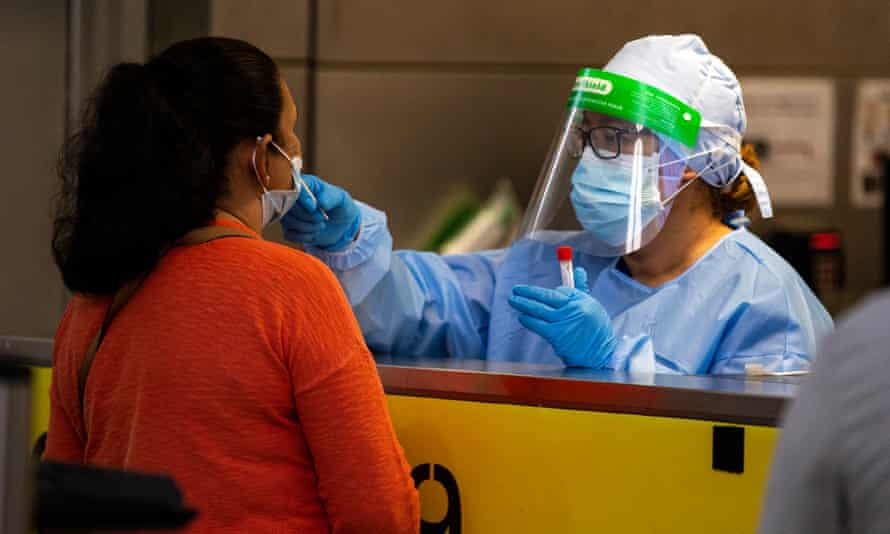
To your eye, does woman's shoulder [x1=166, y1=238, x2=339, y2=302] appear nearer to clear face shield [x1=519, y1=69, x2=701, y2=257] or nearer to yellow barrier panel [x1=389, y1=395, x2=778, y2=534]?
yellow barrier panel [x1=389, y1=395, x2=778, y2=534]

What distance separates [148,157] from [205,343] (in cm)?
22

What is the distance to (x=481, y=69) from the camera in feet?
12.4

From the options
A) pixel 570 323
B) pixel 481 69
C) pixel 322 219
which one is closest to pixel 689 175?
pixel 570 323

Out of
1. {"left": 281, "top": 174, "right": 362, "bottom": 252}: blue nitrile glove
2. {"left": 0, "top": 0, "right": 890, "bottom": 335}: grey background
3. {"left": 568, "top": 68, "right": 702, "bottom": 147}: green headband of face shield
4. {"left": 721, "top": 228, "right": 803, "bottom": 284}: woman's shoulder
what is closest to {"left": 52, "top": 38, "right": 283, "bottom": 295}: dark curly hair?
{"left": 281, "top": 174, "right": 362, "bottom": 252}: blue nitrile glove

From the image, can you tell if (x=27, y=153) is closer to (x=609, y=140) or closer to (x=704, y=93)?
(x=609, y=140)

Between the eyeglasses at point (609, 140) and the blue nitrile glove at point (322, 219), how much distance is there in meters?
0.41

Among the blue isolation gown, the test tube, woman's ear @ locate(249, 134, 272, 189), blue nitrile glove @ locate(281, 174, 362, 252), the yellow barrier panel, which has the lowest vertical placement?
the yellow barrier panel

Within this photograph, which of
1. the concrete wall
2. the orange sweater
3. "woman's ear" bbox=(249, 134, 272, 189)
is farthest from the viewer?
the concrete wall

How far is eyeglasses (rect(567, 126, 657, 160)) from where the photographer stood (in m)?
2.05

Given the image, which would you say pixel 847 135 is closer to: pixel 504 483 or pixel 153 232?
pixel 504 483

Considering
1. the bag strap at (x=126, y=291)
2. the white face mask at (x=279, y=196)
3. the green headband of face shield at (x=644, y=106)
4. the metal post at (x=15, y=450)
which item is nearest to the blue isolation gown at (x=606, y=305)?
the green headband of face shield at (x=644, y=106)

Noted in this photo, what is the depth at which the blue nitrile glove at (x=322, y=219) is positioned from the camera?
1946 mm

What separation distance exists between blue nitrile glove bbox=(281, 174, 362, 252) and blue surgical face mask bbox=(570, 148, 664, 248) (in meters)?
0.40

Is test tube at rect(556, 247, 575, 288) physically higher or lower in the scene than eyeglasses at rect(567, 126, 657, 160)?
lower
